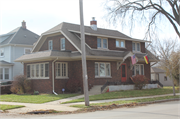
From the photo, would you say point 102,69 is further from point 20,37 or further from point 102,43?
point 20,37

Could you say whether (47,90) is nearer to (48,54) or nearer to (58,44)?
(48,54)

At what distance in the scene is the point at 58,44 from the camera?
23391 millimetres

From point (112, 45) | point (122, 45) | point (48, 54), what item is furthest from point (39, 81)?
point (122, 45)

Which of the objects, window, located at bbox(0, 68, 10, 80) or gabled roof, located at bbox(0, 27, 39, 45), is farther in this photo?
gabled roof, located at bbox(0, 27, 39, 45)

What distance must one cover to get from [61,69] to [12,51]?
1313 cm

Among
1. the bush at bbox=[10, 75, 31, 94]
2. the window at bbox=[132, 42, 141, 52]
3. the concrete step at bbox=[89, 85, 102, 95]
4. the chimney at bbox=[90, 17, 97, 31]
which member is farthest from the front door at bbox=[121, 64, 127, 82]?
the bush at bbox=[10, 75, 31, 94]

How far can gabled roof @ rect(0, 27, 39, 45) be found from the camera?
3225 cm

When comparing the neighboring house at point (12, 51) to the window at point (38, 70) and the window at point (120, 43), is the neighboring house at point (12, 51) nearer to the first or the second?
the window at point (38, 70)

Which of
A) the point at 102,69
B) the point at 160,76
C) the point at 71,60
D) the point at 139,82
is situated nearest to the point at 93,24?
the point at 102,69

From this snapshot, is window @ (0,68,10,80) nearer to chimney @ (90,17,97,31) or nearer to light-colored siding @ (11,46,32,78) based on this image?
light-colored siding @ (11,46,32,78)

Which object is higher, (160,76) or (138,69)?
(138,69)

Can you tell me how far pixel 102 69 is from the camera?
22906 mm

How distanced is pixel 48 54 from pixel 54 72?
1865mm

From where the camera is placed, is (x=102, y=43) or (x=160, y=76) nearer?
(x=102, y=43)
